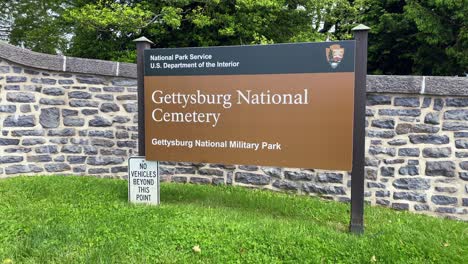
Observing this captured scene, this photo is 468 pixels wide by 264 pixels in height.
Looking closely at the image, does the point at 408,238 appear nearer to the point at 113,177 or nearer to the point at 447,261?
the point at 447,261

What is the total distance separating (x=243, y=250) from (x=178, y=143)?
1.67m

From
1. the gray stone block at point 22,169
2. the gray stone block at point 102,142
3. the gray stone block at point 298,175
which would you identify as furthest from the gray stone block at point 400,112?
the gray stone block at point 22,169

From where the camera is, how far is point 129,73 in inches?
257

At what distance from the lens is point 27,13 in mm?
16891

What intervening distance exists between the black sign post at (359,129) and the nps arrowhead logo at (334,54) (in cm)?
16

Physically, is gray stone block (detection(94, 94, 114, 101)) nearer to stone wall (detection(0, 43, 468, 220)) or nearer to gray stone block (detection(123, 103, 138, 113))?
stone wall (detection(0, 43, 468, 220))

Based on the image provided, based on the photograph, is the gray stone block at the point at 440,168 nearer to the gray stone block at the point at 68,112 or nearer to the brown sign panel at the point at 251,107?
the brown sign panel at the point at 251,107

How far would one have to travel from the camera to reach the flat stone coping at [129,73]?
5215mm

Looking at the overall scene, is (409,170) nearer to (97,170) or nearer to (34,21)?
(97,170)

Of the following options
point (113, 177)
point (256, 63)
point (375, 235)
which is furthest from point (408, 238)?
point (113, 177)

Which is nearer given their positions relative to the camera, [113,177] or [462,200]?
[462,200]

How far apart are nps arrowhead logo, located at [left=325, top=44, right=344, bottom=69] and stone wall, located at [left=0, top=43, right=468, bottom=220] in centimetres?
154

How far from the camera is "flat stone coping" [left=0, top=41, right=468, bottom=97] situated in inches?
205

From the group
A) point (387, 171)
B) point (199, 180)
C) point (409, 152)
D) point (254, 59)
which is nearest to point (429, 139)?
point (409, 152)
